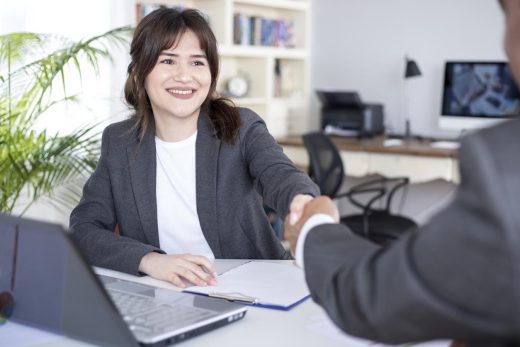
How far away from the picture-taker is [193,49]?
7.25ft

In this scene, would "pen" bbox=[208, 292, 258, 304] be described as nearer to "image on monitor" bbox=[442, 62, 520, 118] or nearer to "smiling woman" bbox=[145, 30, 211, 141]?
"smiling woman" bbox=[145, 30, 211, 141]

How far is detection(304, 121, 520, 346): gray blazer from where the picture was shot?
689 mm

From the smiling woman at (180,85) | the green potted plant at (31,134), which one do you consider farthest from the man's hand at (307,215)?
the green potted plant at (31,134)

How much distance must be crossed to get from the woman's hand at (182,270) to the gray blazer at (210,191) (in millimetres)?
362

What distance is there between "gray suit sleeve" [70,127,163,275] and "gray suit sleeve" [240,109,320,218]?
1.09ft

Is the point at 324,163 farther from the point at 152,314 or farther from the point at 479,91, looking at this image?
the point at 152,314

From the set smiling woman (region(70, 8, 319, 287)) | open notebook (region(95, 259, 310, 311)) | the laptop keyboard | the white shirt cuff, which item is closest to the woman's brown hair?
smiling woman (region(70, 8, 319, 287))

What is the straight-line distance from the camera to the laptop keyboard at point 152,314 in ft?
4.20

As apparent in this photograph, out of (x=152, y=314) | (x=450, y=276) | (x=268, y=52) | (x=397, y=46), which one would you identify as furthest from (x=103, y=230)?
(x=397, y=46)

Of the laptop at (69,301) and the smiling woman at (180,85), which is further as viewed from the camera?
the smiling woman at (180,85)

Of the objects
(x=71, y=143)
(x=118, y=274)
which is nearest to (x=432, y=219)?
(x=118, y=274)

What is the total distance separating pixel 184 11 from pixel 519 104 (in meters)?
3.21

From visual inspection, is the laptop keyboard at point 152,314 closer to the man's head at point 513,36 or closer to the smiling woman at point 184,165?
the smiling woman at point 184,165

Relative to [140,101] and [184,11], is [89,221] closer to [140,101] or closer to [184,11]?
[140,101]
